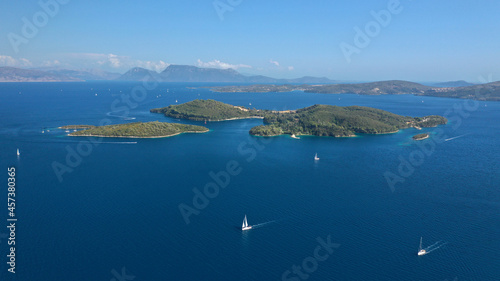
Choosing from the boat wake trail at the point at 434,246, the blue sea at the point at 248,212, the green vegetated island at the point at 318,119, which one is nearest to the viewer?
the blue sea at the point at 248,212

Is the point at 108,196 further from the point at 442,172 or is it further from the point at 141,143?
the point at 442,172

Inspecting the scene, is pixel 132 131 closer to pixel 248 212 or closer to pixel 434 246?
pixel 248 212

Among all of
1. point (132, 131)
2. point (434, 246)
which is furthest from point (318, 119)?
point (434, 246)

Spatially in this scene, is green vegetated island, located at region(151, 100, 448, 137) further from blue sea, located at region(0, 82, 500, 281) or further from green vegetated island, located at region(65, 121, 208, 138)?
green vegetated island, located at region(65, 121, 208, 138)

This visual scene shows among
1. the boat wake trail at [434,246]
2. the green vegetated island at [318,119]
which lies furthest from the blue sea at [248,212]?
the green vegetated island at [318,119]

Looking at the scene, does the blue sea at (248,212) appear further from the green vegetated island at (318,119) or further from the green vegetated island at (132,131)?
the green vegetated island at (318,119)
